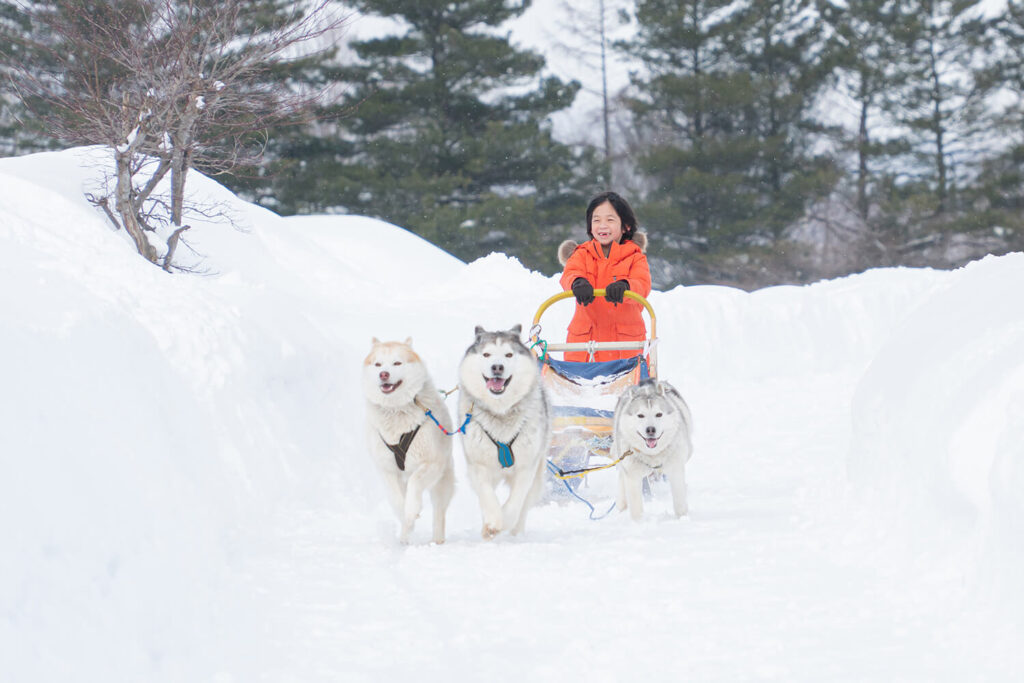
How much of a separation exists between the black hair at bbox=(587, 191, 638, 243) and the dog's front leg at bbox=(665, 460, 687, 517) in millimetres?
2003

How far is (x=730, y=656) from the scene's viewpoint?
2707 mm

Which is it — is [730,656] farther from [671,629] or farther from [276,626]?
[276,626]

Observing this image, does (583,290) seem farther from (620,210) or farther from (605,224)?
(620,210)

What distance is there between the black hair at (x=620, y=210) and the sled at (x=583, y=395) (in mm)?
686

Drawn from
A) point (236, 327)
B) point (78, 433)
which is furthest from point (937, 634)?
point (236, 327)

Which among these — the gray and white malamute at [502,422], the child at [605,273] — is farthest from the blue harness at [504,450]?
the child at [605,273]

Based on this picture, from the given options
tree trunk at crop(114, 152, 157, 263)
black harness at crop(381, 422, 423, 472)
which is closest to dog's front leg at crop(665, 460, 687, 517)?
black harness at crop(381, 422, 423, 472)

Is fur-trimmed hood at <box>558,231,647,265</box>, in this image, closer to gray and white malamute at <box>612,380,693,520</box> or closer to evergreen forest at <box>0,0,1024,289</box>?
gray and white malamute at <box>612,380,693,520</box>

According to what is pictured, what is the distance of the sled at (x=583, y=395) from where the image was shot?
222 inches

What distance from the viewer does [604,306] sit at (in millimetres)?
6184

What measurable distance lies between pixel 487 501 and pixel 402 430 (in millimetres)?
513

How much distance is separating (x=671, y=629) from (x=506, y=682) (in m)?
0.60

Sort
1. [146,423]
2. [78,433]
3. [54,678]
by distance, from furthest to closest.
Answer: [146,423] < [78,433] < [54,678]

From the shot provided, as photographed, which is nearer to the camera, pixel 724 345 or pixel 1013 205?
pixel 724 345
